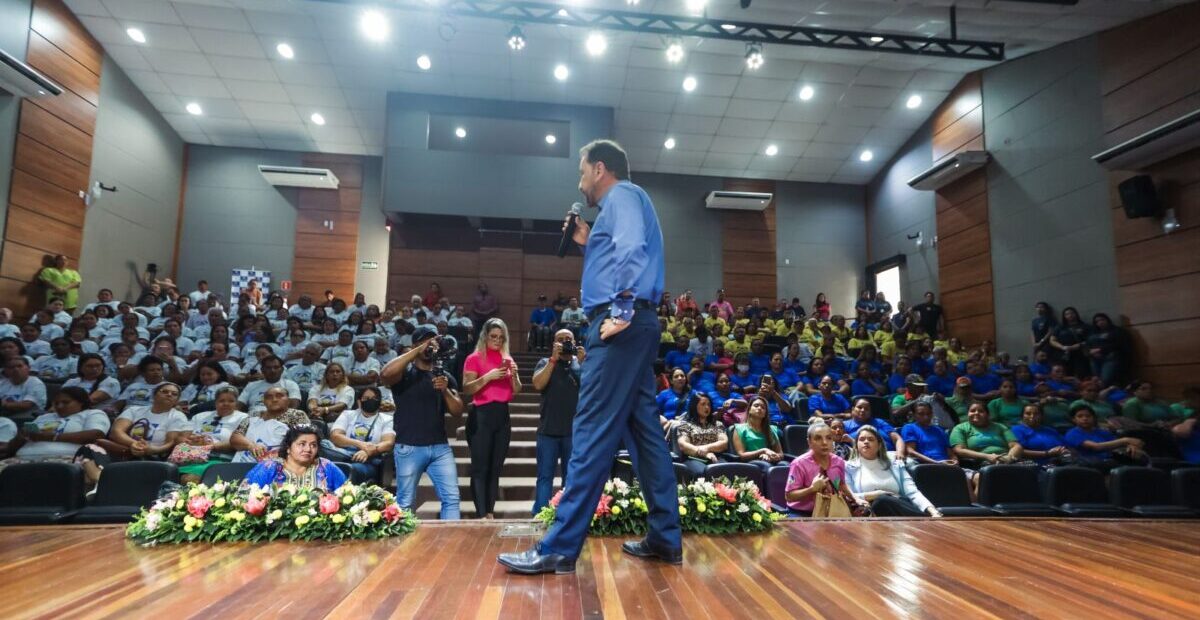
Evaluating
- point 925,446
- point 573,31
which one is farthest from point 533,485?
point 573,31

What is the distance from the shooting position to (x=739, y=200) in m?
11.5

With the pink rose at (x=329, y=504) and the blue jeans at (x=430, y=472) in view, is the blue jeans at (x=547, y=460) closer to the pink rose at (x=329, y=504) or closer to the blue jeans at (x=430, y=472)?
the blue jeans at (x=430, y=472)

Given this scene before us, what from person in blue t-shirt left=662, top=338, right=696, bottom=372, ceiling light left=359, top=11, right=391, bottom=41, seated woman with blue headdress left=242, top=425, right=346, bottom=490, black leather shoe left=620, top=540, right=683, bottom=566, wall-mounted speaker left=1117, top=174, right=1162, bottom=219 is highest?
ceiling light left=359, top=11, right=391, bottom=41

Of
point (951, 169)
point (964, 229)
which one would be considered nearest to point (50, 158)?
point (951, 169)

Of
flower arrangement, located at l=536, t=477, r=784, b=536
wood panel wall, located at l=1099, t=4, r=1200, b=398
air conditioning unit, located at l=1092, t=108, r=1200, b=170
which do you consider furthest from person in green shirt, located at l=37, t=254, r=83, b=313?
wood panel wall, located at l=1099, t=4, r=1200, b=398

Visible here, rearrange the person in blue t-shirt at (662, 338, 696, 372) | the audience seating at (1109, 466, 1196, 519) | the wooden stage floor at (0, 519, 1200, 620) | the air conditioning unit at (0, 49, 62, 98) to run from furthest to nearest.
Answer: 1. the person in blue t-shirt at (662, 338, 696, 372)
2. the air conditioning unit at (0, 49, 62, 98)
3. the audience seating at (1109, 466, 1196, 519)
4. the wooden stage floor at (0, 519, 1200, 620)

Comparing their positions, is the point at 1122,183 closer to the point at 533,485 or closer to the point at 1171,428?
the point at 1171,428

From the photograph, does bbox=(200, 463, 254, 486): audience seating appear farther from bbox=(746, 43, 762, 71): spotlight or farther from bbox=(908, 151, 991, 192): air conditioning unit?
bbox=(908, 151, 991, 192): air conditioning unit

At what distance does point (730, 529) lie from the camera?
7.86 ft

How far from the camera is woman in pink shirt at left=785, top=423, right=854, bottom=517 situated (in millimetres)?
3189

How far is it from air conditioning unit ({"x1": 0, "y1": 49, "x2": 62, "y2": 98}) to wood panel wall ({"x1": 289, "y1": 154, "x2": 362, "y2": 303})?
153 inches

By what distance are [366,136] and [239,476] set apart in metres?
8.85

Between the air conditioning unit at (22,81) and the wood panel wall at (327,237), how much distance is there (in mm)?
3898

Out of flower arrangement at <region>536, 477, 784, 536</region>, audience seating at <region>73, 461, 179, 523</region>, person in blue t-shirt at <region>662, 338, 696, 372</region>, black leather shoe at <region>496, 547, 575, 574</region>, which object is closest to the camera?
black leather shoe at <region>496, 547, 575, 574</region>
